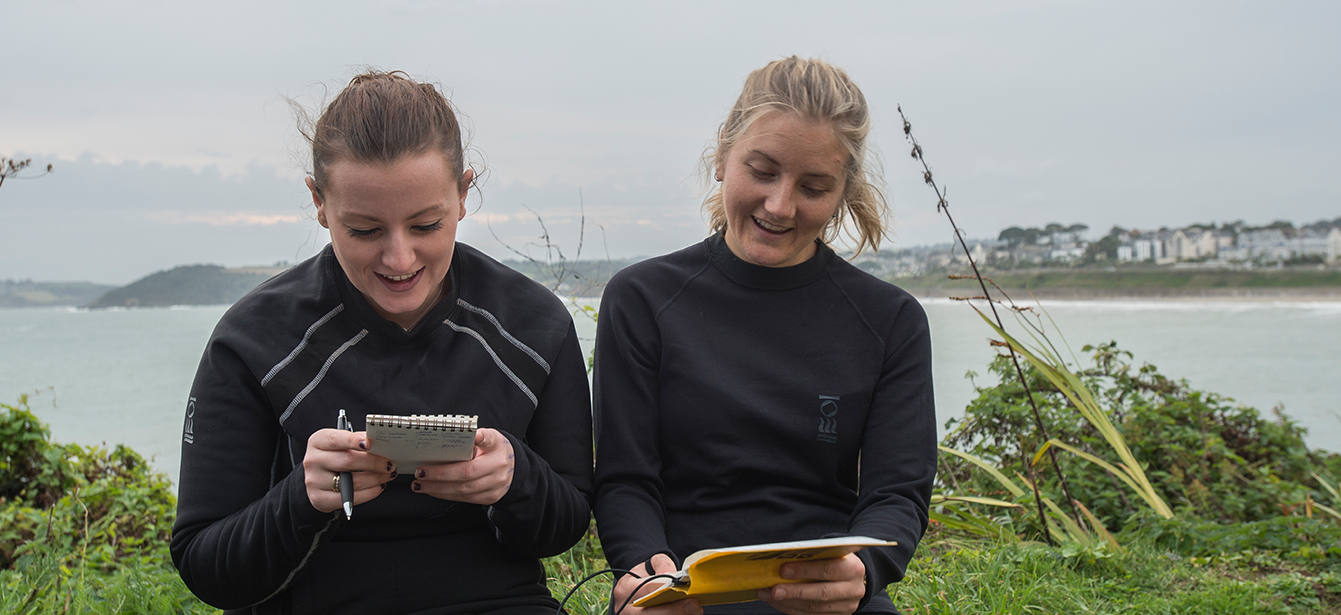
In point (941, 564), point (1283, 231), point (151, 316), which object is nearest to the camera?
point (941, 564)

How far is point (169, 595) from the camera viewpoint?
241 centimetres

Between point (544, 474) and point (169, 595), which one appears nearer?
point (544, 474)

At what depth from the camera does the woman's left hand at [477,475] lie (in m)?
1.39

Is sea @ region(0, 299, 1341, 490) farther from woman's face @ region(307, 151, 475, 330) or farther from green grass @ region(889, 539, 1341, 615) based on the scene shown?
woman's face @ region(307, 151, 475, 330)

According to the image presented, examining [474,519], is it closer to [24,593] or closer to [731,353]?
[731,353]

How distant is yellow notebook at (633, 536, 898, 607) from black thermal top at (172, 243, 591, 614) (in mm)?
366

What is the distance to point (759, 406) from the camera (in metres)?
1.85

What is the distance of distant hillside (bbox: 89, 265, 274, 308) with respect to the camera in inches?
101

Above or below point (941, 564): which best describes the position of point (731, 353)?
above

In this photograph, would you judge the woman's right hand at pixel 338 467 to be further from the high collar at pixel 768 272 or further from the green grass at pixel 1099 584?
the green grass at pixel 1099 584

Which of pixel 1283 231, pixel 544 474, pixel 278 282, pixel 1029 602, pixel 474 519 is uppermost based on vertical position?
pixel 1283 231

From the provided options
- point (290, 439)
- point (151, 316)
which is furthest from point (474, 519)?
point (151, 316)

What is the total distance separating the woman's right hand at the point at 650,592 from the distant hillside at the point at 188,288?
39.5 inches

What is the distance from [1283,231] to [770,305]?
21405 mm
